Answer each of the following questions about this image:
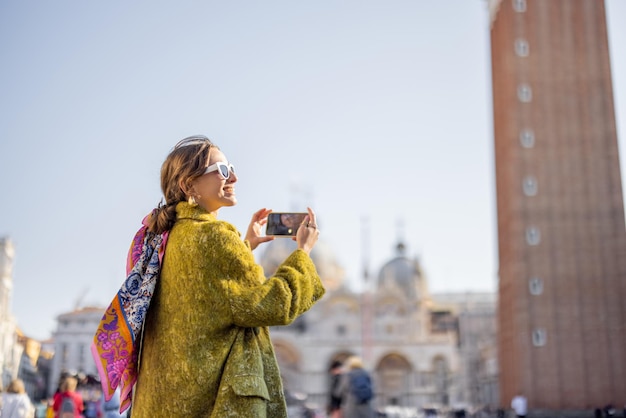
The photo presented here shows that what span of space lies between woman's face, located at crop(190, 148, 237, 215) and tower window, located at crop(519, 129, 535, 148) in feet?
118

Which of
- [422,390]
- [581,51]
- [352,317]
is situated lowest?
[422,390]

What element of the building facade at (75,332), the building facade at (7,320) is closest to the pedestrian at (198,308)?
the building facade at (7,320)

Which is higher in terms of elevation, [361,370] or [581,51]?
[581,51]

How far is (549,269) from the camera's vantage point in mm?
36562

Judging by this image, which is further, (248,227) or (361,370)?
(361,370)

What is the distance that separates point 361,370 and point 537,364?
2863cm

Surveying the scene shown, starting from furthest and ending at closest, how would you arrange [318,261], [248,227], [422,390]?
[318,261]
[422,390]
[248,227]

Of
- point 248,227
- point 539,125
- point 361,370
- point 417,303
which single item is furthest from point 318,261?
point 248,227

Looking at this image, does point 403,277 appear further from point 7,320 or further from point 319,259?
point 7,320

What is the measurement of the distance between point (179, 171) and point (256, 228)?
78cm

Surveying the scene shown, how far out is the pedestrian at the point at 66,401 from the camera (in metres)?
8.58

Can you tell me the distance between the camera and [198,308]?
312 centimetres

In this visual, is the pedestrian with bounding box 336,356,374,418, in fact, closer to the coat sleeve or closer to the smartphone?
the smartphone

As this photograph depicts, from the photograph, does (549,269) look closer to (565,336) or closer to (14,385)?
(565,336)
